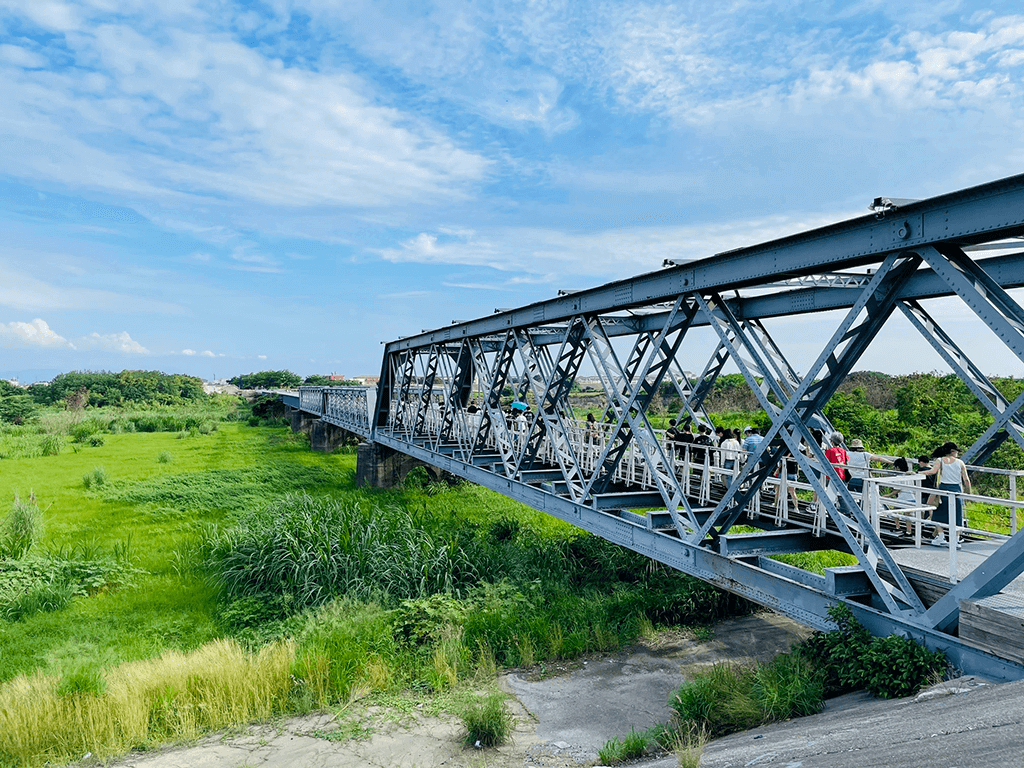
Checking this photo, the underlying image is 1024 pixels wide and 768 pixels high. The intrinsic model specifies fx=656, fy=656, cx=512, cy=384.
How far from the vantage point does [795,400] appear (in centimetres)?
747

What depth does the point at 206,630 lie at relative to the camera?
1302 cm

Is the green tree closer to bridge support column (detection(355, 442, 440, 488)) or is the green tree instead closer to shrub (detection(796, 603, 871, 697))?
bridge support column (detection(355, 442, 440, 488))

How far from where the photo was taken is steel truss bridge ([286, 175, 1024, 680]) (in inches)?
243

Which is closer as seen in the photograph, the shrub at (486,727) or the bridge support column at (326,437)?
the shrub at (486,727)

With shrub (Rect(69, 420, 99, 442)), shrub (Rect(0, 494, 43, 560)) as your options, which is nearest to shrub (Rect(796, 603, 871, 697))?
shrub (Rect(0, 494, 43, 560))

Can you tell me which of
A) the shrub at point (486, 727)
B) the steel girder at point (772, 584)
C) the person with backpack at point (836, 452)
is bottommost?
the shrub at point (486, 727)

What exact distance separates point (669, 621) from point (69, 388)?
357 ft

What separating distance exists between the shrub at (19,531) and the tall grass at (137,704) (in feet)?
27.6

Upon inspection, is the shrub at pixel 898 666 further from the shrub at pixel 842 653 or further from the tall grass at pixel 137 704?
the tall grass at pixel 137 704

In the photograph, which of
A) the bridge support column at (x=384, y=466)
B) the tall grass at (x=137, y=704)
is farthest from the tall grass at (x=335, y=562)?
the bridge support column at (x=384, y=466)

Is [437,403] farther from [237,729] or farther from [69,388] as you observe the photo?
[69,388]

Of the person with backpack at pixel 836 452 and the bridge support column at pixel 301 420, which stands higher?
the person with backpack at pixel 836 452

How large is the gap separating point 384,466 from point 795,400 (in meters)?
22.4

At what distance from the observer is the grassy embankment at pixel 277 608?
952 cm
